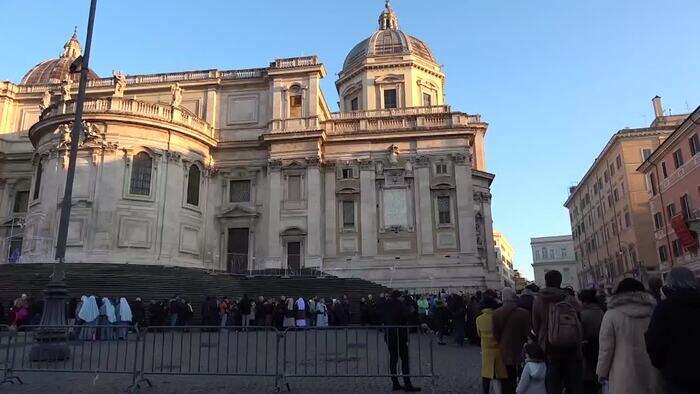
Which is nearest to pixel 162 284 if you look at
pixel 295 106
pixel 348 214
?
pixel 348 214

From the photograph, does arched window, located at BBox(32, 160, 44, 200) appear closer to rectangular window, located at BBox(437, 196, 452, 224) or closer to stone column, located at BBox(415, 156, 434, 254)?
stone column, located at BBox(415, 156, 434, 254)

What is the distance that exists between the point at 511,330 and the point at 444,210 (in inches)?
1063

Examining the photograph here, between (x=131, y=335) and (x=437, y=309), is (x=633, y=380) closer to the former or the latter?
(x=437, y=309)

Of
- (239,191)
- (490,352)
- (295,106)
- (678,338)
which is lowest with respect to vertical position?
(490,352)

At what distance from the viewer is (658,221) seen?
38.3 m

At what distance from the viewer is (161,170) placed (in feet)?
102

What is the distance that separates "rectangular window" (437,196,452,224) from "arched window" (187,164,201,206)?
1582 cm

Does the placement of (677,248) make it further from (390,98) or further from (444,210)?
(390,98)

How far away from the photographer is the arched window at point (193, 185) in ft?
108

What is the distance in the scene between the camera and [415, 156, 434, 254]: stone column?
32031mm

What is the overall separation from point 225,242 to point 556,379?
1177 inches

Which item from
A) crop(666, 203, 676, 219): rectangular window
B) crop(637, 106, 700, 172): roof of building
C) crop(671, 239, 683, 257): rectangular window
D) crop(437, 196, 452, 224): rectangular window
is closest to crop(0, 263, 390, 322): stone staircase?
crop(437, 196, 452, 224): rectangular window

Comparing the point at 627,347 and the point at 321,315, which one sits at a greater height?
the point at 321,315

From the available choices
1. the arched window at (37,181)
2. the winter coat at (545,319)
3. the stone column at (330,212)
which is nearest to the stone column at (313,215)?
the stone column at (330,212)
